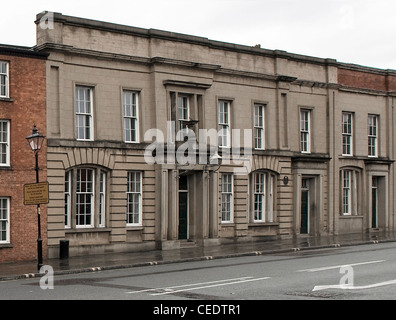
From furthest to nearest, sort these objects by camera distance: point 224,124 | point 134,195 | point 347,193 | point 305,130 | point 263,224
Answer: point 347,193 → point 305,130 → point 263,224 → point 224,124 → point 134,195

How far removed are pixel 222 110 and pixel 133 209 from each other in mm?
6745

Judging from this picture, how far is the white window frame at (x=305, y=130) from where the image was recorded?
38.8 metres

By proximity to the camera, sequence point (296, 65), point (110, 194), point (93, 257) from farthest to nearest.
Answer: point (296, 65) < point (110, 194) < point (93, 257)

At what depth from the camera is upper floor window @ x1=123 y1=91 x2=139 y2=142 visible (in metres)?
31.7

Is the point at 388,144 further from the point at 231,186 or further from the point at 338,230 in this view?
the point at 231,186

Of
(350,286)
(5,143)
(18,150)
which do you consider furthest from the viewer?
(18,150)

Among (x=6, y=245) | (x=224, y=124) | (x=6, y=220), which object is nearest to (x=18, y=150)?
(x=6, y=220)

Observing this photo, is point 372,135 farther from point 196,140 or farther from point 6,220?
point 6,220

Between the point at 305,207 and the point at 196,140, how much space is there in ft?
29.2

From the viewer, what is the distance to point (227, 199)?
35.2m

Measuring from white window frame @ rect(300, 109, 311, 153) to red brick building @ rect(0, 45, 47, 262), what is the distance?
599 inches

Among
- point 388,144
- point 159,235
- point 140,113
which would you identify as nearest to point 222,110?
point 140,113

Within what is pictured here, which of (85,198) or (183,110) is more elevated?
(183,110)

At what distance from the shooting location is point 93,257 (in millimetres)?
28422
